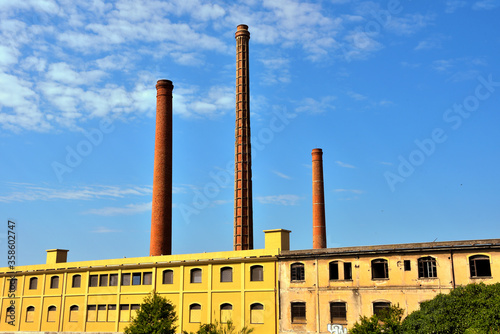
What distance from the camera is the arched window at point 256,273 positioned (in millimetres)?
35281

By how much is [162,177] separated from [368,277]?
2235 cm

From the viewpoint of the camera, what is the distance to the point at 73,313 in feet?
143

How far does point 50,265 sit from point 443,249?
113ft

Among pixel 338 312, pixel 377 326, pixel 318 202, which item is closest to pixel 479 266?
pixel 377 326

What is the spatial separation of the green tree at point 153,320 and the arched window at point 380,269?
13.6 metres

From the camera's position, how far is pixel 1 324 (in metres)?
48.0

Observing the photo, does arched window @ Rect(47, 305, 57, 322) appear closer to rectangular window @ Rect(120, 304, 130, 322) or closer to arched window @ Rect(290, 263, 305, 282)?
rectangular window @ Rect(120, 304, 130, 322)

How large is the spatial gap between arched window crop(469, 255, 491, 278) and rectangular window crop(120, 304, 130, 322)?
2607 cm

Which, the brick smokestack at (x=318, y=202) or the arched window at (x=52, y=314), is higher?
the brick smokestack at (x=318, y=202)

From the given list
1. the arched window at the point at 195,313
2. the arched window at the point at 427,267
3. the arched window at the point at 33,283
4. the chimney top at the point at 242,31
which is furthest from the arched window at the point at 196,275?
the chimney top at the point at 242,31

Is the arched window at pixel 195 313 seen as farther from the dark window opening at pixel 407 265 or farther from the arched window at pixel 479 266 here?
the arched window at pixel 479 266

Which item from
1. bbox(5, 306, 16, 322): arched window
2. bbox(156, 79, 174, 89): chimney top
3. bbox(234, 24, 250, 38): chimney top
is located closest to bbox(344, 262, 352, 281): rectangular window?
bbox(156, 79, 174, 89): chimney top

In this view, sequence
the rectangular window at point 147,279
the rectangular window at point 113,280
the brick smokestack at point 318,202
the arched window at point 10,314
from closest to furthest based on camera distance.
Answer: the rectangular window at point 147,279 < the rectangular window at point 113,280 < the arched window at point 10,314 < the brick smokestack at point 318,202

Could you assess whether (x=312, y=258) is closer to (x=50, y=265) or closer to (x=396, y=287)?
(x=396, y=287)
